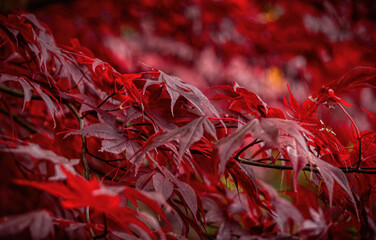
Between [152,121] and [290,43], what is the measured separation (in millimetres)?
1712

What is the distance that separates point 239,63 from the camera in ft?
7.52

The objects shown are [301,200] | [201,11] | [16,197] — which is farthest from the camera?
[201,11]

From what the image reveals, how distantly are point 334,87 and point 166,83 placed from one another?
13.9 inches

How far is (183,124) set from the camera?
1.95ft

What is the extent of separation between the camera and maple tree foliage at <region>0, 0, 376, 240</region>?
1.49 ft

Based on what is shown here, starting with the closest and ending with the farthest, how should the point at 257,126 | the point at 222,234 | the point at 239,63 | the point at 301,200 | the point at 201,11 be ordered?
the point at 257,126 → the point at 222,234 → the point at 301,200 → the point at 201,11 → the point at 239,63

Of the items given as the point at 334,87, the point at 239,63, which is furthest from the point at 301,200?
the point at 239,63

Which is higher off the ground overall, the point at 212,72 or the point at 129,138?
the point at 129,138

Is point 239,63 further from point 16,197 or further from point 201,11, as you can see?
point 16,197

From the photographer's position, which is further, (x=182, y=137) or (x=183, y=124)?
(x=183, y=124)

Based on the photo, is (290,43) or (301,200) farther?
(290,43)

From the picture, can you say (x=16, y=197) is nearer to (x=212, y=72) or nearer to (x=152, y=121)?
(x=152, y=121)

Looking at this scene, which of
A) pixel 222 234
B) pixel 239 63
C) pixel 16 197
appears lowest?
pixel 16 197

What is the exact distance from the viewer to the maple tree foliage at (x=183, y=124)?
0.45 metres
